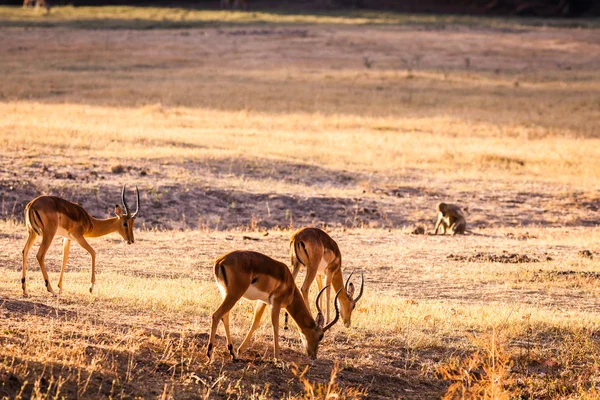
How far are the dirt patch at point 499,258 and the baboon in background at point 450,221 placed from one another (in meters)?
1.96

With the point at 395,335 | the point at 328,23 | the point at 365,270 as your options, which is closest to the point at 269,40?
the point at 328,23

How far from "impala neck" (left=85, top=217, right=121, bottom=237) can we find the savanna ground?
66cm

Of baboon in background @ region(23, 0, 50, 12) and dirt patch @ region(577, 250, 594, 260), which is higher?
baboon in background @ region(23, 0, 50, 12)

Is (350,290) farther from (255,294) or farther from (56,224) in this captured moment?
(56,224)

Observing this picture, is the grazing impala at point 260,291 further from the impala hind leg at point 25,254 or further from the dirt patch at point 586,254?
the dirt patch at point 586,254

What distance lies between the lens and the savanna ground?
349 inches

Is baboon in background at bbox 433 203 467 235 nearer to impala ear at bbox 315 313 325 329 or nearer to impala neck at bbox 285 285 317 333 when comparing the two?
impala ear at bbox 315 313 325 329

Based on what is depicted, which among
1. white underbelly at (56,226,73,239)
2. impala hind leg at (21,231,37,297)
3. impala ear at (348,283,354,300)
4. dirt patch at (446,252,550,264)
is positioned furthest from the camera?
dirt patch at (446,252,550,264)

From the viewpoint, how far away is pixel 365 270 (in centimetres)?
1459

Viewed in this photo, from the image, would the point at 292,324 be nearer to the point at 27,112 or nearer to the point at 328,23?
the point at 27,112

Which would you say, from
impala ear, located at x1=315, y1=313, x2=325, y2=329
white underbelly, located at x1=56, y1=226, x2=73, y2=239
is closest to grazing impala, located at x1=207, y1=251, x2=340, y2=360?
impala ear, located at x1=315, y1=313, x2=325, y2=329

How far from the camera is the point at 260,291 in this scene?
28.1 ft

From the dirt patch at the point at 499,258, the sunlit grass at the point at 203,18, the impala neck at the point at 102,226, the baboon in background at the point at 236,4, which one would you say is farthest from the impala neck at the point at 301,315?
the baboon in background at the point at 236,4

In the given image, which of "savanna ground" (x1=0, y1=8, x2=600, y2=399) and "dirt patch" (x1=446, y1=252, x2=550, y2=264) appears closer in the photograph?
"savanna ground" (x1=0, y1=8, x2=600, y2=399)
